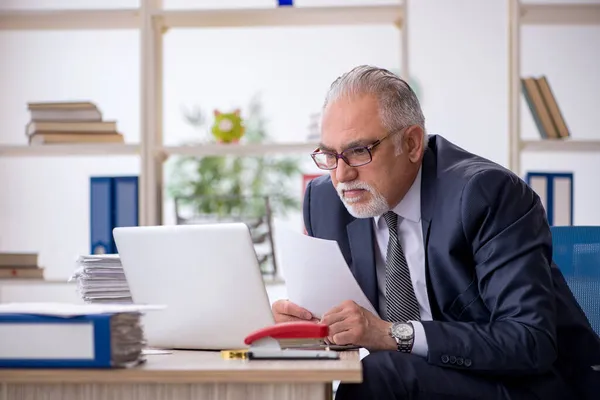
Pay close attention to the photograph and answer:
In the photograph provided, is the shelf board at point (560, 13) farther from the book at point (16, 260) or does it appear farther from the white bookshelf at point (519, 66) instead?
the book at point (16, 260)

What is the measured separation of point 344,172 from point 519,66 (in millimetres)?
1500

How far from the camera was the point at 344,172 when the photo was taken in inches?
69.5

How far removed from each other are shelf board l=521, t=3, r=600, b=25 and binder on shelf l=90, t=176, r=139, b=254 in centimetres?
160

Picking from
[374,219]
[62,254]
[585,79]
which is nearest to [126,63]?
[62,254]

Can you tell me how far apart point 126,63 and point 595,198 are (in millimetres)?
2773

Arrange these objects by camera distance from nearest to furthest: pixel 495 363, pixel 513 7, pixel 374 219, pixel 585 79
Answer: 1. pixel 495 363
2. pixel 374 219
3. pixel 513 7
4. pixel 585 79

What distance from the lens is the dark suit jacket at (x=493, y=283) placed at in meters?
1.45

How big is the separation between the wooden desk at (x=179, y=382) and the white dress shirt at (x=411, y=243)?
2.30 feet

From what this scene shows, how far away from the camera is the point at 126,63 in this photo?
4.96m

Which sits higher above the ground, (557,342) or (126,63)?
(126,63)

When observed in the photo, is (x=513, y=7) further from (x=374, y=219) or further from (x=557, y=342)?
(x=557, y=342)

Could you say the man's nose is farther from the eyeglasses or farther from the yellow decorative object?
the yellow decorative object

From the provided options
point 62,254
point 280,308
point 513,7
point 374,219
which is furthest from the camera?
point 62,254

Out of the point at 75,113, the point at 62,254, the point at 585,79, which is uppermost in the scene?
the point at 585,79
